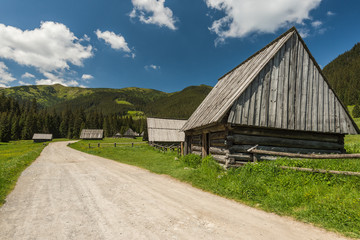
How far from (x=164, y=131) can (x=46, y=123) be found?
97.8 metres

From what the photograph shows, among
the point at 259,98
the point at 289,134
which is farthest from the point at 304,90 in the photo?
the point at 259,98

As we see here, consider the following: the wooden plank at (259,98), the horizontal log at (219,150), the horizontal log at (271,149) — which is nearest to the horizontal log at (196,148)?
the horizontal log at (219,150)

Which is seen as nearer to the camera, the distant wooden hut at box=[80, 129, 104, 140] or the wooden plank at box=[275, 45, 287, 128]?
the wooden plank at box=[275, 45, 287, 128]

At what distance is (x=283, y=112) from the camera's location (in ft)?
32.9

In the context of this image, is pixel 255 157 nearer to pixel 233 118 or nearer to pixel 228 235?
pixel 233 118

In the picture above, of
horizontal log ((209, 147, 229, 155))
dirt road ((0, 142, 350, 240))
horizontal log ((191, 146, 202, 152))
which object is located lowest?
dirt road ((0, 142, 350, 240))

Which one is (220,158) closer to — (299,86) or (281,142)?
(281,142)

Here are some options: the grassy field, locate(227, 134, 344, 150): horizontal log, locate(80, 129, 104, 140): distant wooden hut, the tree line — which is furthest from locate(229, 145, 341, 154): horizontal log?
locate(80, 129, 104, 140): distant wooden hut

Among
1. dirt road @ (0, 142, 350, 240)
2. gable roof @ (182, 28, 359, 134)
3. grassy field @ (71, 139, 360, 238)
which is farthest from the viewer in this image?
gable roof @ (182, 28, 359, 134)

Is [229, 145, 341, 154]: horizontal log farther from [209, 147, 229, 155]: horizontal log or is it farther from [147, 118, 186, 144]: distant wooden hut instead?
[147, 118, 186, 144]: distant wooden hut

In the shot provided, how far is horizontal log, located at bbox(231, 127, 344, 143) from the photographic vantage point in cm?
960

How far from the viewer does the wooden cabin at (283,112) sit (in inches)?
373

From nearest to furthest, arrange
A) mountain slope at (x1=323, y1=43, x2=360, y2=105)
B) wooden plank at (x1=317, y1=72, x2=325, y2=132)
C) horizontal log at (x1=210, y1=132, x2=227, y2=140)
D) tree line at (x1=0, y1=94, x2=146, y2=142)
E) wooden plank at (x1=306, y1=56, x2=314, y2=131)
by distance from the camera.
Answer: horizontal log at (x1=210, y1=132, x2=227, y2=140) → wooden plank at (x1=306, y1=56, x2=314, y2=131) → wooden plank at (x1=317, y1=72, x2=325, y2=132) → tree line at (x1=0, y1=94, x2=146, y2=142) → mountain slope at (x1=323, y1=43, x2=360, y2=105)

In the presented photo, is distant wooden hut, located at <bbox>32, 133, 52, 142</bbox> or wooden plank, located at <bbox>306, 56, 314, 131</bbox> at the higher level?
wooden plank, located at <bbox>306, 56, 314, 131</bbox>
